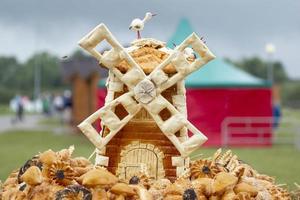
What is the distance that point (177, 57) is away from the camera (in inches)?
232

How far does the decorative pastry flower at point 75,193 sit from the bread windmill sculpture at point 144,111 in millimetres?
789

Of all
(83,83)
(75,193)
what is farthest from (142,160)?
(83,83)

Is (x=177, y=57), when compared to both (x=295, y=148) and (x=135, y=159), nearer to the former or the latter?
(x=135, y=159)

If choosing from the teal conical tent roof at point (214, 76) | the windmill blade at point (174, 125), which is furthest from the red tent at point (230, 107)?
the windmill blade at point (174, 125)

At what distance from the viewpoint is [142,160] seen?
6.09 meters

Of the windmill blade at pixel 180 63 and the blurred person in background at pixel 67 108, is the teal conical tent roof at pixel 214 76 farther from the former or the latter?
the windmill blade at pixel 180 63

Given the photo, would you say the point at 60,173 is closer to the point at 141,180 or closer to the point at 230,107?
the point at 141,180

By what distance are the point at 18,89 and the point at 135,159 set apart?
222 ft

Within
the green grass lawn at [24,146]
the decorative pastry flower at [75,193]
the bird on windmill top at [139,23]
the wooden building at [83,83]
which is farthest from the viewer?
the wooden building at [83,83]

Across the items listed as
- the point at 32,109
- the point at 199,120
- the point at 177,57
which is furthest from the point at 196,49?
the point at 32,109

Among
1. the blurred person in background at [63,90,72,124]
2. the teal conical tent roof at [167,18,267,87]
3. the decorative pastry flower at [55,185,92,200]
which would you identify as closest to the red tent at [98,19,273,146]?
the teal conical tent roof at [167,18,267,87]

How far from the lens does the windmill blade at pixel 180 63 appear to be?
5.85 m

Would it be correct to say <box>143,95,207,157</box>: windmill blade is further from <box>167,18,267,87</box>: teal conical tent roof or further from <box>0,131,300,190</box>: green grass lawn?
<box>167,18,267,87</box>: teal conical tent roof

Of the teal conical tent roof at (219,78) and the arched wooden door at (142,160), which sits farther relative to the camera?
the teal conical tent roof at (219,78)
